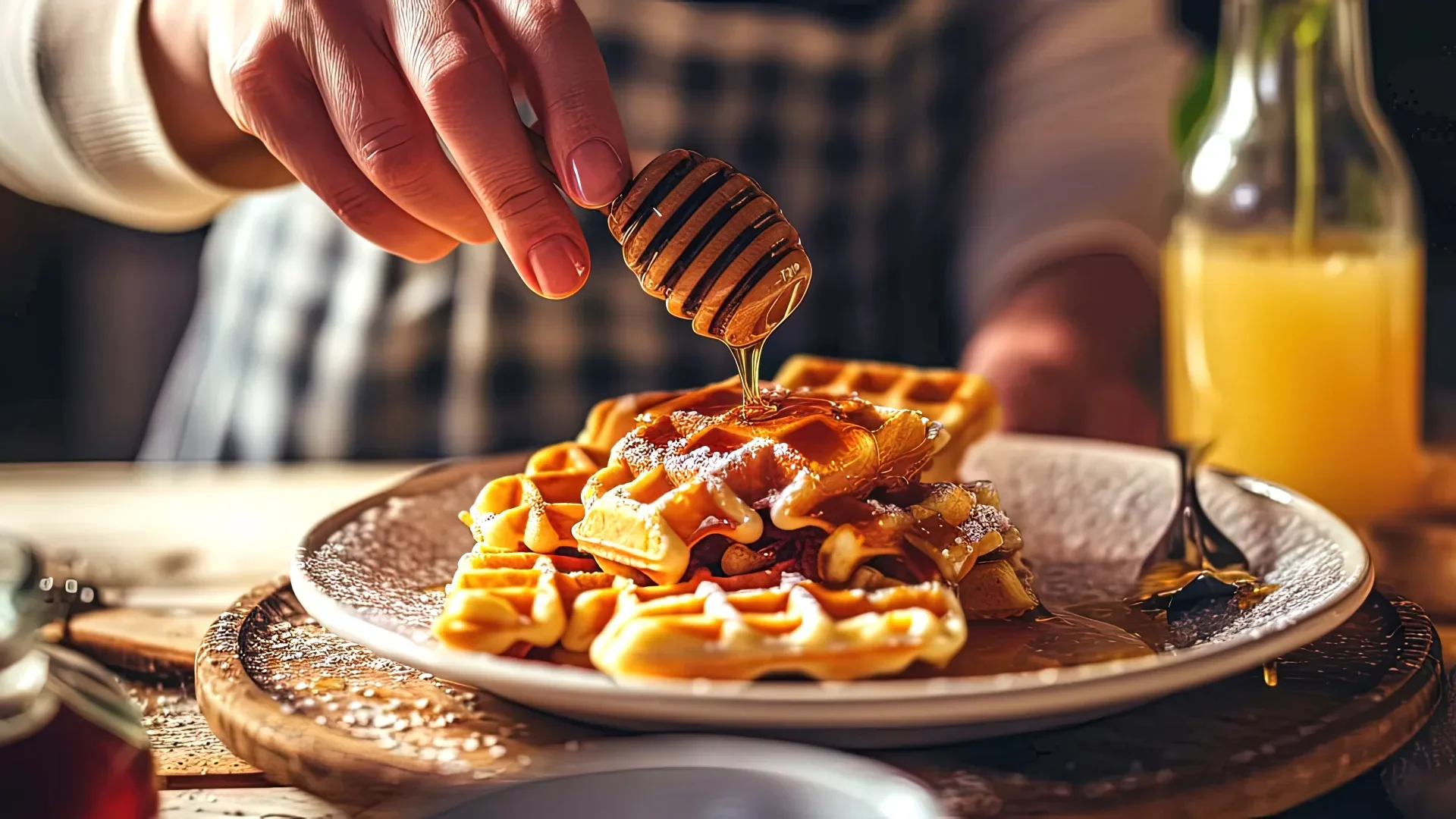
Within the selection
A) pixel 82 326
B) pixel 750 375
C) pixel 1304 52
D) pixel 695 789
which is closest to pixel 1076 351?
pixel 1304 52

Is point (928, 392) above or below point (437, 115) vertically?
below

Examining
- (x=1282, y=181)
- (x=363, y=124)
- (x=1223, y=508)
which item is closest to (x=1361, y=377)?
(x=1282, y=181)

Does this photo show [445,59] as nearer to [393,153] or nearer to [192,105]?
[393,153]

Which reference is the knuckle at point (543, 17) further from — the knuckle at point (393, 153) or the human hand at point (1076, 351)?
the human hand at point (1076, 351)

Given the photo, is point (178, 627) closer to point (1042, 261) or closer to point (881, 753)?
point (881, 753)

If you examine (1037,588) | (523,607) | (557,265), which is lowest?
(1037,588)

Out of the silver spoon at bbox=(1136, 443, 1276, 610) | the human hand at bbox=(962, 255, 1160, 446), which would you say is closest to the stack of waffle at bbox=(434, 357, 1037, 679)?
the silver spoon at bbox=(1136, 443, 1276, 610)

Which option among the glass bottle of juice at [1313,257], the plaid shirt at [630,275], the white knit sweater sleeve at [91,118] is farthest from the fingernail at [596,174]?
the plaid shirt at [630,275]
